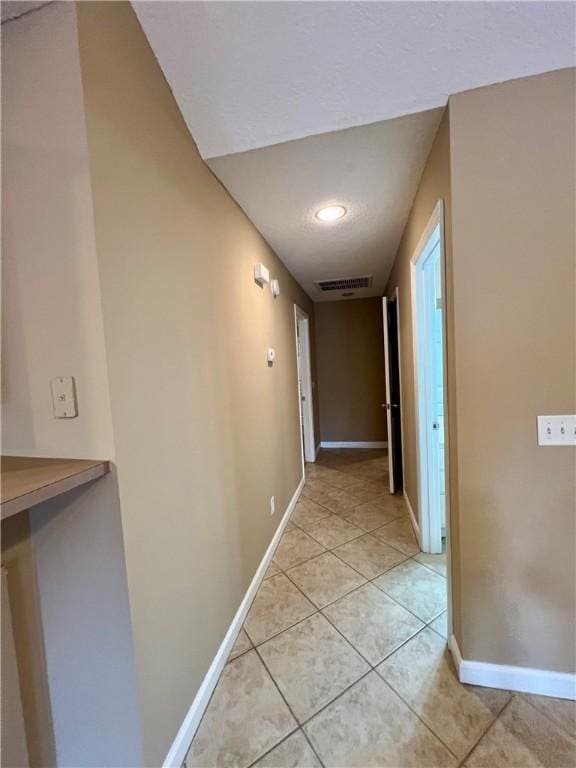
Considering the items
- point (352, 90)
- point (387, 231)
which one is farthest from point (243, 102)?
point (387, 231)

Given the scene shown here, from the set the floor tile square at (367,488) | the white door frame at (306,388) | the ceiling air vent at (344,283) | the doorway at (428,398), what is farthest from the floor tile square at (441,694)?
the ceiling air vent at (344,283)

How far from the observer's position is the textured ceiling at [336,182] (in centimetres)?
146

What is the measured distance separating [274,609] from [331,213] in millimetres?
2443

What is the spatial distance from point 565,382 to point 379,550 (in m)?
1.71

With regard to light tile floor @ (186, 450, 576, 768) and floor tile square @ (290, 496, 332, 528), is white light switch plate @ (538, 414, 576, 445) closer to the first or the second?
light tile floor @ (186, 450, 576, 768)

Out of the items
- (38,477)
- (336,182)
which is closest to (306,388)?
(336,182)

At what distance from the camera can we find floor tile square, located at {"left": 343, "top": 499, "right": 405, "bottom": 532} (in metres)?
2.73

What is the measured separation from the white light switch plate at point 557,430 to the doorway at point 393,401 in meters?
1.90

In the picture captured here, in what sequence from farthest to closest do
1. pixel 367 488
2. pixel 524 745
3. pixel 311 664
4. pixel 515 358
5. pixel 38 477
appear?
pixel 367 488, pixel 311 664, pixel 515 358, pixel 524 745, pixel 38 477

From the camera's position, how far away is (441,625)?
1641 mm

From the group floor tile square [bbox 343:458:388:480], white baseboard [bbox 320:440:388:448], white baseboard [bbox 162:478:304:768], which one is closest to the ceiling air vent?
floor tile square [bbox 343:458:388:480]

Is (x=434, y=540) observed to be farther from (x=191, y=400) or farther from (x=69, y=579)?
(x=69, y=579)

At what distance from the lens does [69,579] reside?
38.1 inches

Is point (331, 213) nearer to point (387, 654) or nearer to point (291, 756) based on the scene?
point (387, 654)
